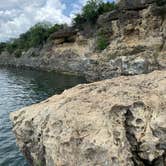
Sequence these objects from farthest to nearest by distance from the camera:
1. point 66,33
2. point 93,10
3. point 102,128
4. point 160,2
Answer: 1. point 66,33
2. point 93,10
3. point 160,2
4. point 102,128

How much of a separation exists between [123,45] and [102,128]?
4590 cm

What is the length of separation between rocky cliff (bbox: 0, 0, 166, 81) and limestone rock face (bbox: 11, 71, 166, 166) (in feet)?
109

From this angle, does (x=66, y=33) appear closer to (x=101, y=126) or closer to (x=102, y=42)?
(x=102, y=42)

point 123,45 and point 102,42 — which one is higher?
point 102,42

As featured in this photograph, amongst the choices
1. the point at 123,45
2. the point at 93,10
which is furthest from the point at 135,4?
the point at 93,10

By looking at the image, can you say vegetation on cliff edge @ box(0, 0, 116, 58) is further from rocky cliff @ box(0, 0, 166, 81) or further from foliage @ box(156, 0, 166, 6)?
foliage @ box(156, 0, 166, 6)

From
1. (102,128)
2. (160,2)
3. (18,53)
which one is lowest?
(18,53)

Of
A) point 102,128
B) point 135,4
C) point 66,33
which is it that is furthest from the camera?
point 66,33

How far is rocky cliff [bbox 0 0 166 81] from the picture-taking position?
4669cm

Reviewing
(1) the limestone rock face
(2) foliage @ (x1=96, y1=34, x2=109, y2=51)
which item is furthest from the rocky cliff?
(1) the limestone rock face

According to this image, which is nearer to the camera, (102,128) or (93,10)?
(102,128)

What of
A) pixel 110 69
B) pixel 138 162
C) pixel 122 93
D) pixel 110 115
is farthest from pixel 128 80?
pixel 110 69

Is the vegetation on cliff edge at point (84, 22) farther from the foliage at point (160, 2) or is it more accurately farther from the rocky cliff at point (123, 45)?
the foliage at point (160, 2)

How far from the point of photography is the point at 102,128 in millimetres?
8898
